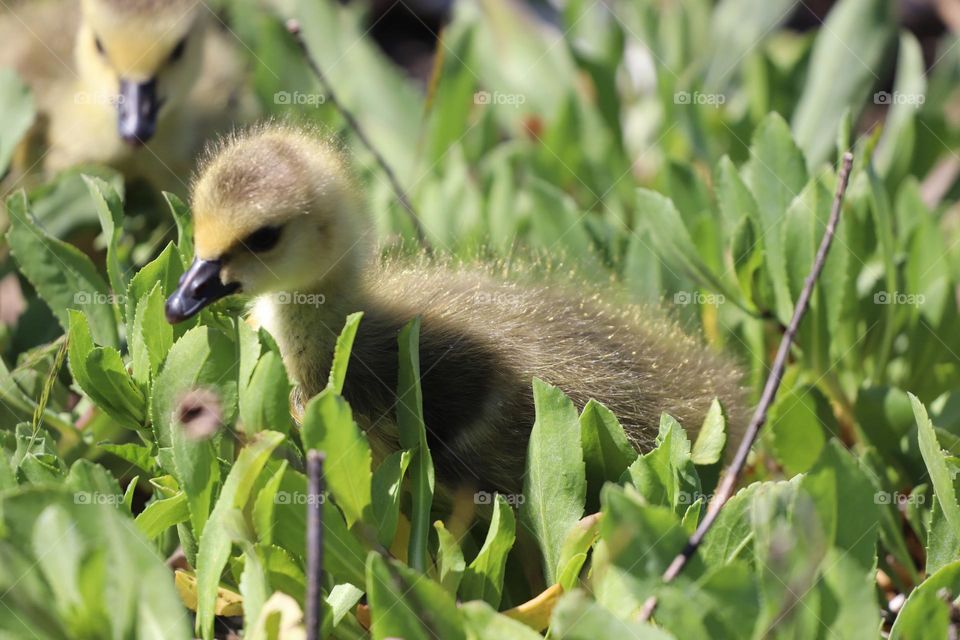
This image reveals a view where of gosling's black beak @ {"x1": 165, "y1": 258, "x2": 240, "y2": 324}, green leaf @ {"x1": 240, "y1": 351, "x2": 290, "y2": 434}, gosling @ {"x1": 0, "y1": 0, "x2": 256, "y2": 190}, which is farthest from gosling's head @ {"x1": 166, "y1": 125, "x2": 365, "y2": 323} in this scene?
gosling @ {"x1": 0, "y1": 0, "x2": 256, "y2": 190}

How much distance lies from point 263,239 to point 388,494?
0.46 metres

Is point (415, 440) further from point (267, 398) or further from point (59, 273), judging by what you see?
point (59, 273)

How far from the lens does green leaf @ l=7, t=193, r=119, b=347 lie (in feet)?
5.82

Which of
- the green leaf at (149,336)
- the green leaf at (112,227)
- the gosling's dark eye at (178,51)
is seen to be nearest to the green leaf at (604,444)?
the green leaf at (149,336)

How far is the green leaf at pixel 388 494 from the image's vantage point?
140 centimetres

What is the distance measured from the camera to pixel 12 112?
204 cm

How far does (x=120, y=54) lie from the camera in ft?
9.35

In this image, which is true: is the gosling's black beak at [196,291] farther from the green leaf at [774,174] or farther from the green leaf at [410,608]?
the green leaf at [774,174]

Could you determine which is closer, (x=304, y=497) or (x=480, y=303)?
(x=304, y=497)

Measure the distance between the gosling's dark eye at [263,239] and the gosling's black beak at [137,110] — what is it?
1.11m

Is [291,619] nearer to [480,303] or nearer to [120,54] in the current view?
[480,303]

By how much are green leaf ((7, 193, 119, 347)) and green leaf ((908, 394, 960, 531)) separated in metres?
1.14

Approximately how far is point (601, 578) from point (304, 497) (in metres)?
0.35

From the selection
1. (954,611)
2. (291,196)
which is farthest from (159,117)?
(954,611)
